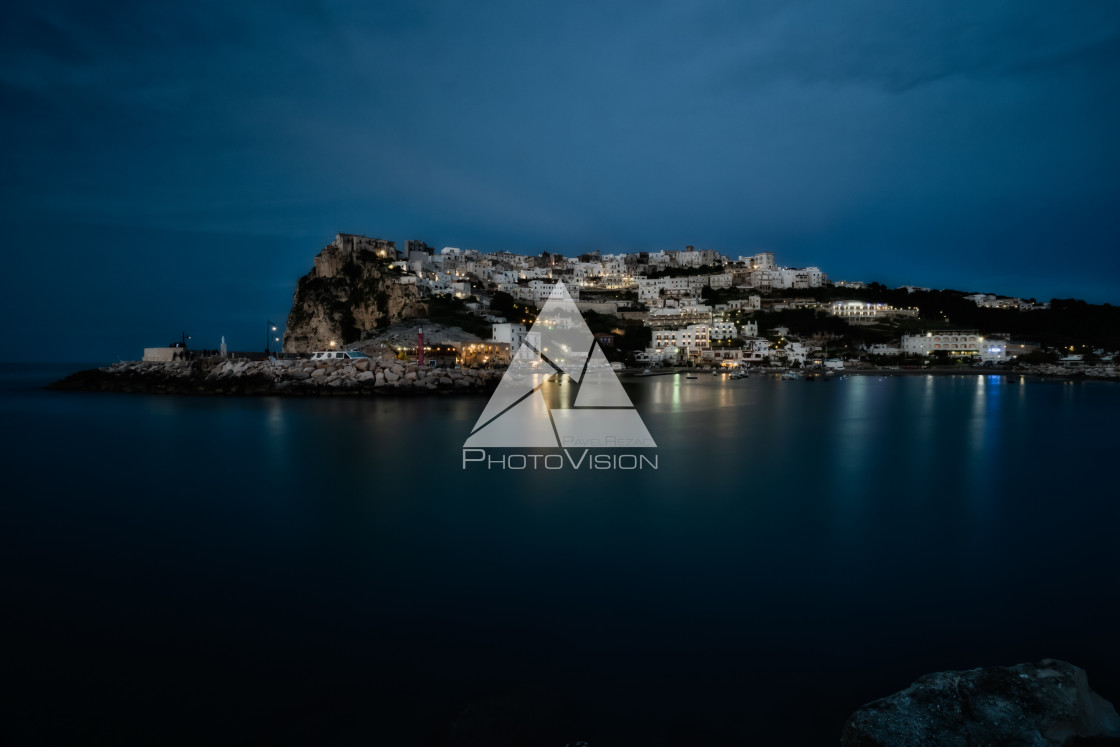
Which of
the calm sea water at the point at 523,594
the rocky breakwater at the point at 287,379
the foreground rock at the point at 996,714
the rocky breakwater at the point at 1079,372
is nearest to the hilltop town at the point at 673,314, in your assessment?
the rocky breakwater at the point at 1079,372

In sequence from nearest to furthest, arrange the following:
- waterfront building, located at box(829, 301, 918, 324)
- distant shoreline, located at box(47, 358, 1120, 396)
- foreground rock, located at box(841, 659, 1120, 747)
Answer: foreground rock, located at box(841, 659, 1120, 747) → distant shoreline, located at box(47, 358, 1120, 396) → waterfront building, located at box(829, 301, 918, 324)

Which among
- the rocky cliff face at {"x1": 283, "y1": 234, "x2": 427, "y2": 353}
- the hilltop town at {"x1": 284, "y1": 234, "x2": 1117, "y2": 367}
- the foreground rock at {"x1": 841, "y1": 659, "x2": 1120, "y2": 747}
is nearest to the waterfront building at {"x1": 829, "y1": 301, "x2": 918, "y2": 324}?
the hilltop town at {"x1": 284, "y1": 234, "x2": 1117, "y2": 367}

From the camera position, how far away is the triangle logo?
12227 millimetres

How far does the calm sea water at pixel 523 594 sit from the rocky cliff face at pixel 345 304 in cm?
3371

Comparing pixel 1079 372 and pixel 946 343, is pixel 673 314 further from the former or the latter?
pixel 1079 372

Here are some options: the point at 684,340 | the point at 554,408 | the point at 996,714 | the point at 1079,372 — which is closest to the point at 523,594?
the point at 996,714

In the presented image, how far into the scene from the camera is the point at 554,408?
18297 millimetres

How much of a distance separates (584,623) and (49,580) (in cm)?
443

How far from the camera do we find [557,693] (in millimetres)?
3027

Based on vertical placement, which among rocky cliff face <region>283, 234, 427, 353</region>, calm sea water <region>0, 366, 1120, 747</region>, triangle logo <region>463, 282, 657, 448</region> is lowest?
calm sea water <region>0, 366, 1120, 747</region>

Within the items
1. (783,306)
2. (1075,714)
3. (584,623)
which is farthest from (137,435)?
(783,306)

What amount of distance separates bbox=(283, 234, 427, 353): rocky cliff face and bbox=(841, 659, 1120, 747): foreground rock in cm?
4242

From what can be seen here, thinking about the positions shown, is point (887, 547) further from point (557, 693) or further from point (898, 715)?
point (557, 693)

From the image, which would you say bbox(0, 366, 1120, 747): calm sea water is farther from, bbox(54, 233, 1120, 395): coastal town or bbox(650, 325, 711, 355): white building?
bbox(650, 325, 711, 355): white building
